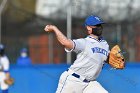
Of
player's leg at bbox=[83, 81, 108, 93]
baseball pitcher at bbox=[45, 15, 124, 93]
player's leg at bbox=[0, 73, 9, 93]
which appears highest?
baseball pitcher at bbox=[45, 15, 124, 93]

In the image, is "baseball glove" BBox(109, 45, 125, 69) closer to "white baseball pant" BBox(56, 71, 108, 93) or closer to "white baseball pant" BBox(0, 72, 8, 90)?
"white baseball pant" BBox(56, 71, 108, 93)

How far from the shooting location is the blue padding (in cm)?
1198

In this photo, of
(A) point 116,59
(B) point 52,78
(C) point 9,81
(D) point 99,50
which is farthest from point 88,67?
(C) point 9,81

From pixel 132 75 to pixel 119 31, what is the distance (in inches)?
247

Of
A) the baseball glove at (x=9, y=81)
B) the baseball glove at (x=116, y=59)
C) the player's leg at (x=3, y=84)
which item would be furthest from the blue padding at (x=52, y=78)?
the baseball glove at (x=116, y=59)

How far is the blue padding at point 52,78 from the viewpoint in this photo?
11977 millimetres

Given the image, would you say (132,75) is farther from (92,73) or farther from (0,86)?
(92,73)

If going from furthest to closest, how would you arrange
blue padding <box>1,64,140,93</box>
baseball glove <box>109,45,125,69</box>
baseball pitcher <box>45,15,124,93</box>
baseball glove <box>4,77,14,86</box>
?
baseball glove <box>4,77,14,86</box>
blue padding <box>1,64,140,93</box>
baseball glove <box>109,45,125,69</box>
baseball pitcher <box>45,15,124,93</box>

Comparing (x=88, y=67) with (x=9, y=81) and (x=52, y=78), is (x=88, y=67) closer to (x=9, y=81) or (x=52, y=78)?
(x=52, y=78)

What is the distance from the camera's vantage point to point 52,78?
12.9 m

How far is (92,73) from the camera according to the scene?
735 cm

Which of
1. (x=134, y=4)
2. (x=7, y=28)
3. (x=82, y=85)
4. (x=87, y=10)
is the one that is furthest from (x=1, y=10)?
(x=82, y=85)

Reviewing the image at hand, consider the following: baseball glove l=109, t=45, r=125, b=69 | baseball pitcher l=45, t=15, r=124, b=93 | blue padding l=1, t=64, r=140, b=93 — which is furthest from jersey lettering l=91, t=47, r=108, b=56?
blue padding l=1, t=64, r=140, b=93

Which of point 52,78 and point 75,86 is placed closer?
point 75,86
